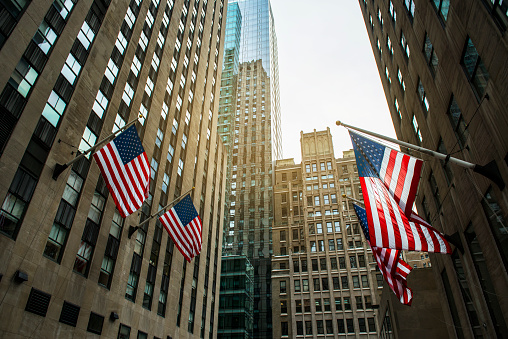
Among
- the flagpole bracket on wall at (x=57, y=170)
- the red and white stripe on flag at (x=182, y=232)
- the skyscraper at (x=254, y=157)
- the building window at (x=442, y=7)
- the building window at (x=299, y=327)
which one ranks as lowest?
the red and white stripe on flag at (x=182, y=232)

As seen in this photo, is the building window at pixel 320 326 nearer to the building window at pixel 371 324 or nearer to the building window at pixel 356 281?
the building window at pixel 371 324

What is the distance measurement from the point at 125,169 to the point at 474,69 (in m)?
16.5

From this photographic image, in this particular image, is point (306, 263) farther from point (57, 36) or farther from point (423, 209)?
point (57, 36)

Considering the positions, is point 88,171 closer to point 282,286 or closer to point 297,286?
point 297,286

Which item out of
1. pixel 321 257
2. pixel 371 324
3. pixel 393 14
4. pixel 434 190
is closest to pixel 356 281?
pixel 371 324

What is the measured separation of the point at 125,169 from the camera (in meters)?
18.9

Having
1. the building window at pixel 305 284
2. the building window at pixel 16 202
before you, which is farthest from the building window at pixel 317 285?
the building window at pixel 16 202

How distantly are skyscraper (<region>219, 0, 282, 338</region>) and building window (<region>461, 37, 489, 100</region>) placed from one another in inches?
2399

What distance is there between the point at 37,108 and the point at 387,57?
2609 cm

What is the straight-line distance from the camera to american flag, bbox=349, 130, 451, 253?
1398 centimetres

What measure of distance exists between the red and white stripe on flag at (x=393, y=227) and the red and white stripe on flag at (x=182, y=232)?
41.1 ft

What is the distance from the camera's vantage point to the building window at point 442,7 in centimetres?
1673

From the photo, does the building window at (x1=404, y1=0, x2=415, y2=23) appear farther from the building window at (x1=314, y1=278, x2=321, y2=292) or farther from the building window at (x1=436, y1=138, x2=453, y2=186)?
the building window at (x1=314, y1=278, x2=321, y2=292)

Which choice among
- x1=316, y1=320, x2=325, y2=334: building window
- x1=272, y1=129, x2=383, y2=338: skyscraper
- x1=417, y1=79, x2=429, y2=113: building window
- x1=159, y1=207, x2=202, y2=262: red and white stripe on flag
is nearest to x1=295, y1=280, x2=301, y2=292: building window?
x1=272, y1=129, x2=383, y2=338: skyscraper
